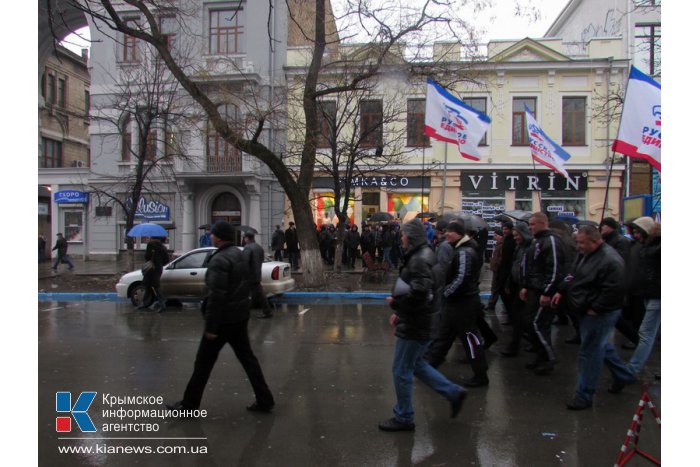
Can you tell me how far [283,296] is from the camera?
1239cm

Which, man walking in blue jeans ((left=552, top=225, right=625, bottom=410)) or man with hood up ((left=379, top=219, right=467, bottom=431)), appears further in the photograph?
man walking in blue jeans ((left=552, top=225, right=625, bottom=410))

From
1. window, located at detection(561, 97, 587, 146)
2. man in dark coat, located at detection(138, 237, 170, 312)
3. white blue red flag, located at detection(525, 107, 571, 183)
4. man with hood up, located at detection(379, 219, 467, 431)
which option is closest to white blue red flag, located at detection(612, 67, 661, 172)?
man with hood up, located at detection(379, 219, 467, 431)

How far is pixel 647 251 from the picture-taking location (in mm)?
5645

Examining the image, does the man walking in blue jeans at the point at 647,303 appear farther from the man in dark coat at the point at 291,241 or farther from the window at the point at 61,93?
the window at the point at 61,93

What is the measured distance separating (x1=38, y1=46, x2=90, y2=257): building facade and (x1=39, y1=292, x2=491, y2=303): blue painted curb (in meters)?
11.1

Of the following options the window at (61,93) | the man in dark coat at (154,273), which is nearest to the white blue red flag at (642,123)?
the man in dark coat at (154,273)

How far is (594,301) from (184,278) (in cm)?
886

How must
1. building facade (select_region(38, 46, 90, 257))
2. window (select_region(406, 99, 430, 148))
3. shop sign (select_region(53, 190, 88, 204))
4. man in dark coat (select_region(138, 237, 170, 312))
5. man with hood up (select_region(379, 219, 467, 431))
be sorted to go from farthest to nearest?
1. building facade (select_region(38, 46, 90, 257))
2. shop sign (select_region(53, 190, 88, 204))
3. window (select_region(406, 99, 430, 148))
4. man in dark coat (select_region(138, 237, 170, 312))
5. man with hood up (select_region(379, 219, 467, 431))

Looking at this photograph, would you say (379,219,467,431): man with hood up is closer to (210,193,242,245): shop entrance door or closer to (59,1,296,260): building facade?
(59,1,296,260): building facade

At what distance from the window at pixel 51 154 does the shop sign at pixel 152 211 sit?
8121mm

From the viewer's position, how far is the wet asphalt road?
12.8 ft

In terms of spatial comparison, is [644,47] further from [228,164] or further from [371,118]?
[228,164]

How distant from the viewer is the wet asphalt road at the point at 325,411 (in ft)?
12.8

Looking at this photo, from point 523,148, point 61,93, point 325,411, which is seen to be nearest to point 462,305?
point 325,411
